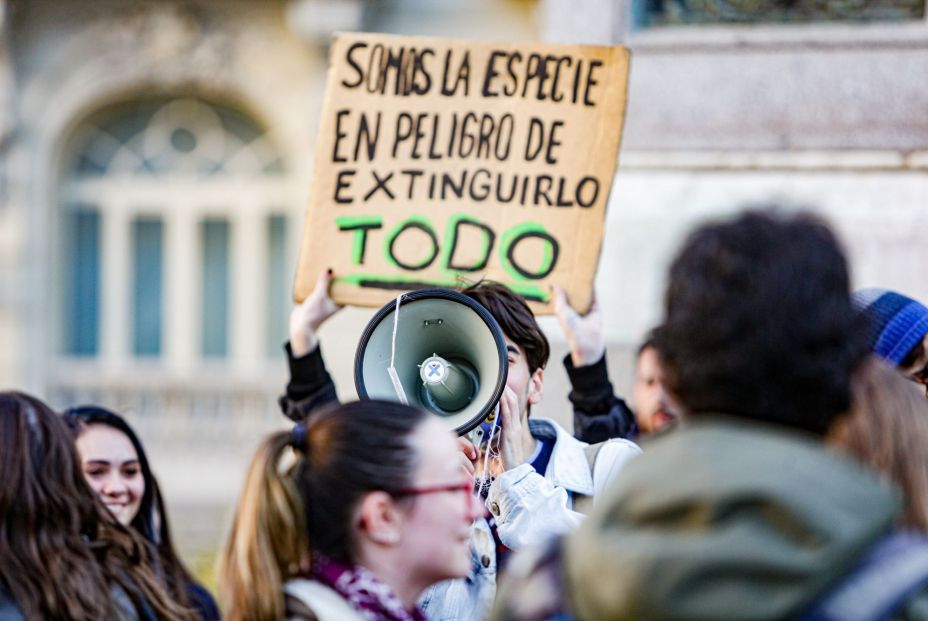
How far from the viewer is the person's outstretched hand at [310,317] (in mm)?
3439

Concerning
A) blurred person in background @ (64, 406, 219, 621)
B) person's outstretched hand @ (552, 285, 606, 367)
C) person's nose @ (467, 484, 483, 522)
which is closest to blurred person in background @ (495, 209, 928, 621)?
person's nose @ (467, 484, 483, 522)

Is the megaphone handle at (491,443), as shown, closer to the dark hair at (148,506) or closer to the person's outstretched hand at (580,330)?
the person's outstretched hand at (580,330)

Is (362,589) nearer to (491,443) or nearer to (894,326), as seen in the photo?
(491,443)

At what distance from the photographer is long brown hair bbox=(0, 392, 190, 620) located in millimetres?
2541

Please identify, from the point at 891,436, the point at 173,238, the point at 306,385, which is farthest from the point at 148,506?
the point at 173,238

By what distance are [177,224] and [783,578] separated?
29.9 feet

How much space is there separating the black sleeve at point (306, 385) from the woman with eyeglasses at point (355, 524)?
1.38 meters

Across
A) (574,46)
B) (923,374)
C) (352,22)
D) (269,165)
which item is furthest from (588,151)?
(269,165)

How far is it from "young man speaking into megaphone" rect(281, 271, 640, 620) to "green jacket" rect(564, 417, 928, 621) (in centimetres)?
108

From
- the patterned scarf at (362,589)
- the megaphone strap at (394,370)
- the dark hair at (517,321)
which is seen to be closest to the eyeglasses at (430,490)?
the patterned scarf at (362,589)

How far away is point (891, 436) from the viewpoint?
177cm

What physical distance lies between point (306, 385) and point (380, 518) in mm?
1472

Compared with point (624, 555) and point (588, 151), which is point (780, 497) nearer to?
point (624, 555)

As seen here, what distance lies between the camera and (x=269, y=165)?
1019 cm
